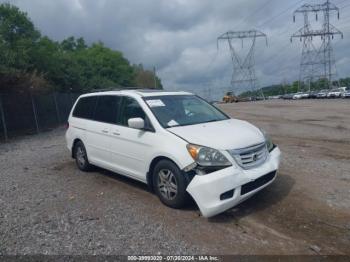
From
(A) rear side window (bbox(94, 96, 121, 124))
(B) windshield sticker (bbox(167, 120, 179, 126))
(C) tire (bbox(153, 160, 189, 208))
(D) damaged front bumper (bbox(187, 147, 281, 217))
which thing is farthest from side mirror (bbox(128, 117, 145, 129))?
(D) damaged front bumper (bbox(187, 147, 281, 217))

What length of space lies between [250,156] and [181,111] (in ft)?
5.21

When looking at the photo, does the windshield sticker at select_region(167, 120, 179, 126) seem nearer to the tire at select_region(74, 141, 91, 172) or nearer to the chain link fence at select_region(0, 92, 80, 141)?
the tire at select_region(74, 141, 91, 172)

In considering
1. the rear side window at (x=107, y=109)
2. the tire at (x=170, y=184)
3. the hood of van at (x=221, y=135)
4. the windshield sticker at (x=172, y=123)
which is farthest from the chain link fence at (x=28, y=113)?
the hood of van at (x=221, y=135)

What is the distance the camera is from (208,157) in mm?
4395

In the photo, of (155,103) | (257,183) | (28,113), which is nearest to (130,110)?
(155,103)

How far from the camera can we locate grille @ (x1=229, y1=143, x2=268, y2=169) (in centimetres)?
446

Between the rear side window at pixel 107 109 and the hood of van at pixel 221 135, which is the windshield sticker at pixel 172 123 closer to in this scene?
the hood of van at pixel 221 135

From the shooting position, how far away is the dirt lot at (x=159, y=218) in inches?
151

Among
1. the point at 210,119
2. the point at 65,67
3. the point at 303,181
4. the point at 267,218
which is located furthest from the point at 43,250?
the point at 65,67

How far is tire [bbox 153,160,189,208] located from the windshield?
0.69 m

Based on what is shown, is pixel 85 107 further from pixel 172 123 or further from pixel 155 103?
pixel 172 123

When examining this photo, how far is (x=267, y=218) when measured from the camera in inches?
176

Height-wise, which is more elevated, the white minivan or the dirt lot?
the white minivan

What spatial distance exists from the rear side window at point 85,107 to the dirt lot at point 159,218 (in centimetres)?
127
